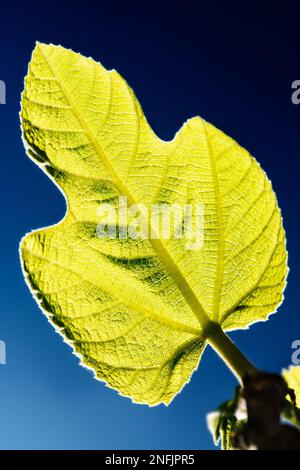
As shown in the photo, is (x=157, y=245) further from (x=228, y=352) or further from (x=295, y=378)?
(x=295, y=378)

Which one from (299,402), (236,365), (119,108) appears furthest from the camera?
(299,402)

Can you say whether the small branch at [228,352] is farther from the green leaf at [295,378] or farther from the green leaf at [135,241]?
the green leaf at [295,378]

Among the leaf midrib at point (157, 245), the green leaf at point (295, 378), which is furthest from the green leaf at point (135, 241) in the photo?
the green leaf at point (295, 378)

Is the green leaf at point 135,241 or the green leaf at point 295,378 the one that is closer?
the green leaf at point 135,241

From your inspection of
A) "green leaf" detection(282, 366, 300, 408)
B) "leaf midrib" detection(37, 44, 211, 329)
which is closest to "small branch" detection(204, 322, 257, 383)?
"leaf midrib" detection(37, 44, 211, 329)

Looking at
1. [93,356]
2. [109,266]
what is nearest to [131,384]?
[93,356]

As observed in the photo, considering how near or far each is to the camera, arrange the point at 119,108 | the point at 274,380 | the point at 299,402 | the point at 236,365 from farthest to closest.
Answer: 1. the point at 299,402
2. the point at 119,108
3. the point at 236,365
4. the point at 274,380

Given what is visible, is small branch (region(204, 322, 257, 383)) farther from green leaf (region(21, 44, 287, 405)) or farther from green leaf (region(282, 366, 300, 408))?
green leaf (region(282, 366, 300, 408))

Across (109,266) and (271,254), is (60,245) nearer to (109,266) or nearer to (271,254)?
(109,266)

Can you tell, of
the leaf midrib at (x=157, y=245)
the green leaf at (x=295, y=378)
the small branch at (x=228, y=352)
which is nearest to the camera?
the small branch at (x=228, y=352)
